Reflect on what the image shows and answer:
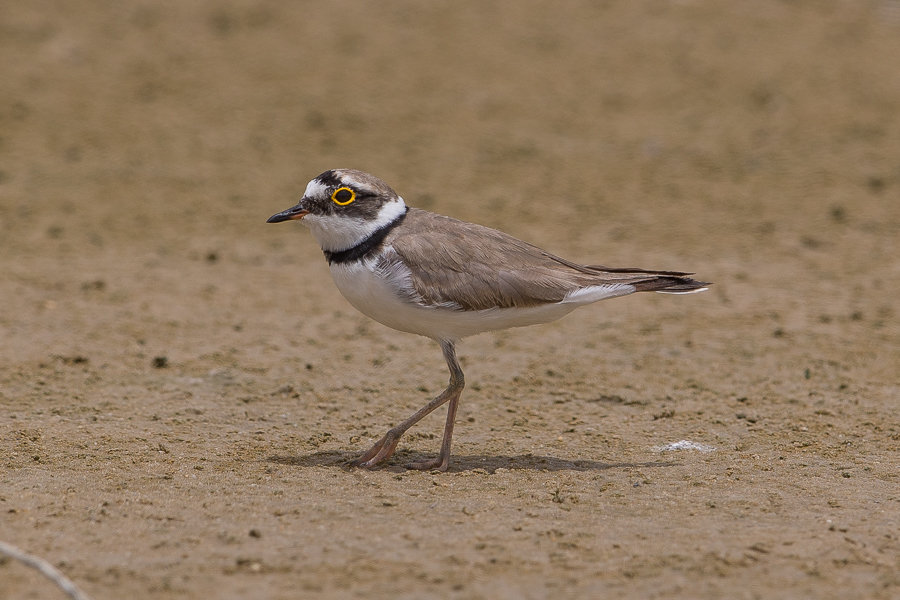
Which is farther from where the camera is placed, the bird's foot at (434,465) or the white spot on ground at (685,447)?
the white spot on ground at (685,447)

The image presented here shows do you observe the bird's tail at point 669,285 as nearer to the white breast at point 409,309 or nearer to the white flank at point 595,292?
the white flank at point 595,292

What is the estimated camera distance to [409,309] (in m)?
6.08

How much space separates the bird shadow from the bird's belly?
2.30ft

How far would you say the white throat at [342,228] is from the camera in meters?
6.25

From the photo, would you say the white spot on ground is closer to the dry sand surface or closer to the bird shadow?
the dry sand surface

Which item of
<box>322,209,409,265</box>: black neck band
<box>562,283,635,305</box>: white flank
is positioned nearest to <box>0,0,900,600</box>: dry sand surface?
<box>562,283,635,305</box>: white flank

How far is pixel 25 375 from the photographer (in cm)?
754

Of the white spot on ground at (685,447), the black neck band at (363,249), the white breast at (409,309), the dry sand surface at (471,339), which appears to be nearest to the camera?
the dry sand surface at (471,339)

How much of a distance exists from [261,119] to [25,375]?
6.56 m

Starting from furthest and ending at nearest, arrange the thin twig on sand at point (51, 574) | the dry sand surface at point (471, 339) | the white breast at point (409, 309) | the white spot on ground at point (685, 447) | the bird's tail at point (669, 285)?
the white spot on ground at point (685, 447), the bird's tail at point (669, 285), the white breast at point (409, 309), the dry sand surface at point (471, 339), the thin twig on sand at point (51, 574)

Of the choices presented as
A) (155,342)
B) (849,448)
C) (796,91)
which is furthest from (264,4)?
(849,448)

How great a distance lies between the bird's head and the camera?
6.25 metres

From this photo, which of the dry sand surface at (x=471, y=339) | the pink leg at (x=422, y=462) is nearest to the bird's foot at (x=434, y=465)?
the pink leg at (x=422, y=462)

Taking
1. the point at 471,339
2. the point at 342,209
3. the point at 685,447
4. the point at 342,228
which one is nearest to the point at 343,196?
the point at 342,209
